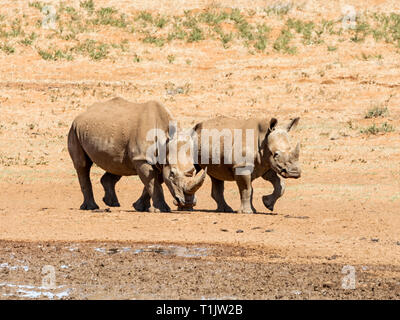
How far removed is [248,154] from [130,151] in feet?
6.12

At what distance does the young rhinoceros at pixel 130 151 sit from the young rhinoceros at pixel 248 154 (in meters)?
0.42

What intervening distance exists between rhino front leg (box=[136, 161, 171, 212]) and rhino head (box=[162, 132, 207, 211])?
10.8 inches

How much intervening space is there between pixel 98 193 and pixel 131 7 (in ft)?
64.4

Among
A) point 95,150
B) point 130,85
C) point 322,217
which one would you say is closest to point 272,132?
point 322,217

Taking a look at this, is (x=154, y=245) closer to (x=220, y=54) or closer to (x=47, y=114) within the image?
(x=47, y=114)

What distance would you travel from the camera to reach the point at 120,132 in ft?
48.9

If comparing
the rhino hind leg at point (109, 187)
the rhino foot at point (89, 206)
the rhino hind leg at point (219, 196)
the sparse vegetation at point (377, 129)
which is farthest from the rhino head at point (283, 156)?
the sparse vegetation at point (377, 129)

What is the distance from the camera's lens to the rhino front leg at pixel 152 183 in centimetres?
1446

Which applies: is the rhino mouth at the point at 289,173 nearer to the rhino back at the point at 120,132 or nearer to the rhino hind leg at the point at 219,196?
the rhino hind leg at the point at 219,196

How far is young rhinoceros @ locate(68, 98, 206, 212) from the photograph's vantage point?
14.1 metres

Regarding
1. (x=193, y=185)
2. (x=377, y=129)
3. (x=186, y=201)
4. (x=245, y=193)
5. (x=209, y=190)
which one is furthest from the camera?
(x=377, y=129)

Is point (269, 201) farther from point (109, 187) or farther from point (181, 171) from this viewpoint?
point (109, 187)

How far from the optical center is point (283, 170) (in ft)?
46.4

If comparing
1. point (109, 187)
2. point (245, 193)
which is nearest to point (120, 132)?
point (109, 187)
